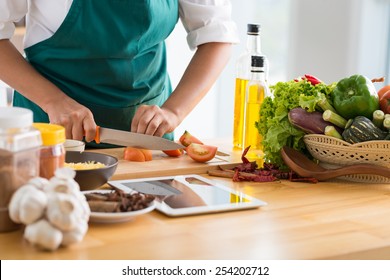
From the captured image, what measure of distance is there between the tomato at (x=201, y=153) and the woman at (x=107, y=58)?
13 centimetres

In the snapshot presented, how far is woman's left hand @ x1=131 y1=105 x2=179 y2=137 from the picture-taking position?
1994 mm

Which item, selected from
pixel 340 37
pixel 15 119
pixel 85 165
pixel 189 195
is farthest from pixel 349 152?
pixel 340 37

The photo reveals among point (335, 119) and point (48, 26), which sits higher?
point (48, 26)

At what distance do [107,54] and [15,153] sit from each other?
3.04ft

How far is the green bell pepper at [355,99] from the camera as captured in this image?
5.98 feet

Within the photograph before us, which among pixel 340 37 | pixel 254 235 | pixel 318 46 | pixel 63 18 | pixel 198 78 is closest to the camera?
pixel 254 235

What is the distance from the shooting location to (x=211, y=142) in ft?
7.53

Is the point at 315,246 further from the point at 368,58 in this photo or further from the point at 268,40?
the point at 268,40

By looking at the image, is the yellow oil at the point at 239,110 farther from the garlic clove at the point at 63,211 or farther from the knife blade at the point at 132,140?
the garlic clove at the point at 63,211

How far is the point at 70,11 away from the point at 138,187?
0.71 m

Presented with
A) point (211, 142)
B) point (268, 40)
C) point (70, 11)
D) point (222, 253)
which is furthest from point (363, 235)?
point (268, 40)

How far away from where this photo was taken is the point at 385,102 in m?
1.83

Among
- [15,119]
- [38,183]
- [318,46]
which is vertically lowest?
[38,183]

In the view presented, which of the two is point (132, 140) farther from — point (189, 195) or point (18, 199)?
point (18, 199)
